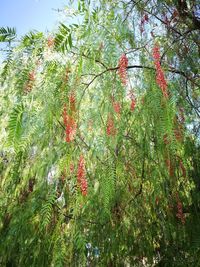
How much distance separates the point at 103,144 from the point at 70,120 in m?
0.23

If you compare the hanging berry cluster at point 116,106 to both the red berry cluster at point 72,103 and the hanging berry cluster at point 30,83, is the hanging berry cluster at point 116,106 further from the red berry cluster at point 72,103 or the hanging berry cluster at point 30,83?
the hanging berry cluster at point 30,83

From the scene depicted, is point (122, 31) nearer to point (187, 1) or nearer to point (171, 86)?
point (171, 86)

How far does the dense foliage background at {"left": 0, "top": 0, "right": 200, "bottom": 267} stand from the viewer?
123cm

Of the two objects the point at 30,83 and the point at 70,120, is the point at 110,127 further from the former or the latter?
the point at 30,83

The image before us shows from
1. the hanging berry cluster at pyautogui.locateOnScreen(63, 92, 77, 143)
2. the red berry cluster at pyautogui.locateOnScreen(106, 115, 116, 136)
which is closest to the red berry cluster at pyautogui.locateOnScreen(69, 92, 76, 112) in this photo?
the hanging berry cluster at pyautogui.locateOnScreen(63, 92, 77, 143)

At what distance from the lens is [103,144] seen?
1.38m

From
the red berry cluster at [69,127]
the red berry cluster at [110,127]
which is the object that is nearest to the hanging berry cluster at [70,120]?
the red berry cluster at [69,127]

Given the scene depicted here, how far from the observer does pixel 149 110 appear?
57.0 inches

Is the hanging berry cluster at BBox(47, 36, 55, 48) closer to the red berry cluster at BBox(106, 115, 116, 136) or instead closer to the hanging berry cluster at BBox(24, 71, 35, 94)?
the hanging berry cluster at BBox(24, 71, 35, 94)

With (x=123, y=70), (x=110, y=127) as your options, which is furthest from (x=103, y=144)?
(x=123, y=70)

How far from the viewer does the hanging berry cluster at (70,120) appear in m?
1.17

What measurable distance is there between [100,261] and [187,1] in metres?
1.85

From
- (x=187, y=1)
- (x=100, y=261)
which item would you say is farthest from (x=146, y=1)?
(x=100, y=261)

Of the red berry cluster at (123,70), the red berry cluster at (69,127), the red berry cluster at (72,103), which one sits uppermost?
the red berry cluster at (123,70)
